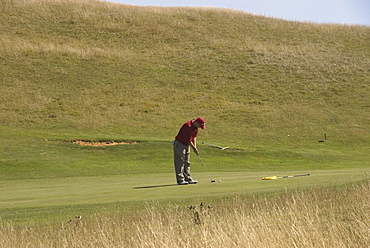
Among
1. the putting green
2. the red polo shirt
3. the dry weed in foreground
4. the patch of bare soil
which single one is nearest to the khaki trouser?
the red polo shirt

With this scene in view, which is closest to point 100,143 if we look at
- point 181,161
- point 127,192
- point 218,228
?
point 181,161

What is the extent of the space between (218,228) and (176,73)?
2190 inches

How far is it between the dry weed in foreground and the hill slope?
108 feet

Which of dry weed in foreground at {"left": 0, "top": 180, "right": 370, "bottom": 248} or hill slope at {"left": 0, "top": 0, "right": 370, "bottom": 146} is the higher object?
hill slope at {"left": 0, "top": 0, "right": 370, "bottom": 146}

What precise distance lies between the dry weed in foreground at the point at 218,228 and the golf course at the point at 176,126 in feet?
0.16

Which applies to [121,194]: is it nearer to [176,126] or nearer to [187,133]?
[187,133]

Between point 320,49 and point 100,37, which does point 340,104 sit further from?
point 100,37

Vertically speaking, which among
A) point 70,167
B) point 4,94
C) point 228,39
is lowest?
point 70,167

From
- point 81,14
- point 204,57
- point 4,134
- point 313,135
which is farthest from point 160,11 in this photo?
point 4,134

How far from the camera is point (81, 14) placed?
81.5 m

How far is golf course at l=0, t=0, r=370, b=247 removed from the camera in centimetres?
1206

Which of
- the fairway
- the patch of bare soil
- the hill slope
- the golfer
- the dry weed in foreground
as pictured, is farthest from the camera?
the hill slope

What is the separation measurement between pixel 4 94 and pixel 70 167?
27.5 m

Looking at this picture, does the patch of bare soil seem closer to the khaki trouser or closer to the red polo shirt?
the khaki trouser
